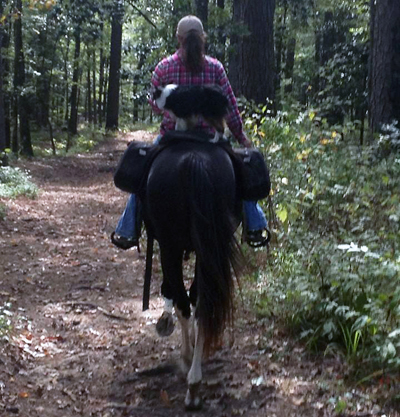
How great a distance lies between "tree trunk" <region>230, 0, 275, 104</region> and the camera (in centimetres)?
1255

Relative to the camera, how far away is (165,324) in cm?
519

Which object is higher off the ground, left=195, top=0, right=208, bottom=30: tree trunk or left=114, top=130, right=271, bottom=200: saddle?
left=195, top=0, right=208, bottom=30: tree trunk

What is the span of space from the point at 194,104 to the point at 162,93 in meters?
0.27

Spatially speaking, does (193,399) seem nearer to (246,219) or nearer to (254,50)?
(246,219)

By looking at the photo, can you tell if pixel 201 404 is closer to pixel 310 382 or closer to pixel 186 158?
pixel 310 382

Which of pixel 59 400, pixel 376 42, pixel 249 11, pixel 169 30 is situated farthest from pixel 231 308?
pixel 169 30

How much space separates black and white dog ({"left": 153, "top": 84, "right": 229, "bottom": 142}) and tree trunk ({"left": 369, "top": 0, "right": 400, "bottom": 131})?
7.10 m

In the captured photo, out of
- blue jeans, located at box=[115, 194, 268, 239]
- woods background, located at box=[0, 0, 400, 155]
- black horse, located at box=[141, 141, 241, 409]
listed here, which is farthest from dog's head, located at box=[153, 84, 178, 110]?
woods background, located at box=[0, 0, 400, 155]

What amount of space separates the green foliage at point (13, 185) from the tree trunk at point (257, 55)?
4889 millimetres

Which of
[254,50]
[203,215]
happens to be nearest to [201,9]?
[254,50]

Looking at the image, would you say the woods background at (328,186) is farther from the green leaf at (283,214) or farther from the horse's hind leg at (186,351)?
the horse's hind leg at (186,351)

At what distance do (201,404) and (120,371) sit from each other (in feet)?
3.40

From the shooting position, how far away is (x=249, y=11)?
505 inches

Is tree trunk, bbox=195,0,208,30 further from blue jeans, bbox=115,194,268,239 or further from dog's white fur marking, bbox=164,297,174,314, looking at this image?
dog's white fur marking, bbox=164,297,174,314
